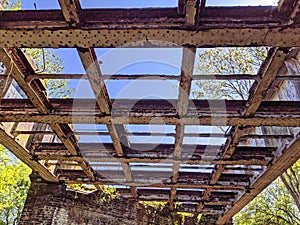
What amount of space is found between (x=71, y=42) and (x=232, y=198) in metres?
7.16

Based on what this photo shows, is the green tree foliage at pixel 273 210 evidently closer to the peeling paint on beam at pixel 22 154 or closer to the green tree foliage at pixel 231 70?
the green tree foliage at pixel 231 70

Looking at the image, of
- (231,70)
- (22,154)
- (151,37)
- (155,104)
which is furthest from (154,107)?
(231,70)

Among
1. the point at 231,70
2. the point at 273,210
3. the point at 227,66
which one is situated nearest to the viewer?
the point at 227,66

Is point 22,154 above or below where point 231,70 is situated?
below

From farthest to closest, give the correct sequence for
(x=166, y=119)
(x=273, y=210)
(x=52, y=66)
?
(x=273, y=210) → (x=52, y=66) → (x=166, y=119)

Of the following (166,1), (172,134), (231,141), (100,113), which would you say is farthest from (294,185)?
(166,1)

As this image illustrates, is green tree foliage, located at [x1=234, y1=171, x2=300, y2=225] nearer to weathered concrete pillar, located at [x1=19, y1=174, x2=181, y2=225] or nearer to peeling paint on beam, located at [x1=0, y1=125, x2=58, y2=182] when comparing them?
weathered concrete pillar, located at [x1=19, y1=174, x2=181, y2=225]

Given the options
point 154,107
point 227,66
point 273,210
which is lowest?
point 154,107

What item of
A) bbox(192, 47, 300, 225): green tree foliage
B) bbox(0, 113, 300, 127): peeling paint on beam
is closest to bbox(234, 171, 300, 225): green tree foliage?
bbox(192, 47, 300, 225): green tree foliage

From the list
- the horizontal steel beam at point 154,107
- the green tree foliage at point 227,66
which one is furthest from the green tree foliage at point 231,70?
the horizontal steel beam at point 154,107

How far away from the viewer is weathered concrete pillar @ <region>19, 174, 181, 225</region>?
22.5ft

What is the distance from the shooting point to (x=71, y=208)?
725cm

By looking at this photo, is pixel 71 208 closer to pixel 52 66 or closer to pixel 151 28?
pixel 52 66

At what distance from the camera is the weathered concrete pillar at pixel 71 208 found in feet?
22.5
